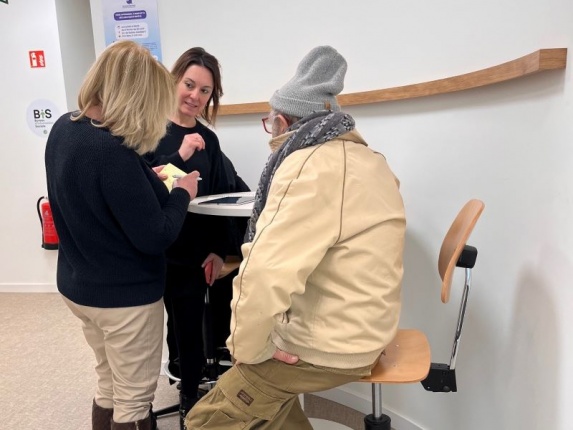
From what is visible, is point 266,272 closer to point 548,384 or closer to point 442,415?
point 548,384

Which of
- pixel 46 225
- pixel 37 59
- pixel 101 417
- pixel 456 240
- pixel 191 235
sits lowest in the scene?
pixel 101 417

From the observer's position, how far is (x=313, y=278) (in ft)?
3.49

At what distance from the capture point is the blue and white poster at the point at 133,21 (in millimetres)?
2184

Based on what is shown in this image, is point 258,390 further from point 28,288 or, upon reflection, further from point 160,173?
point 28,288

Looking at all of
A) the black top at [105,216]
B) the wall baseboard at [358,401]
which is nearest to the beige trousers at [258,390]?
the black top at [105,216]

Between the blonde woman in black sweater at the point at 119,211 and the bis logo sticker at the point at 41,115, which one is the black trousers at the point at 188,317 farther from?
the bis logo sticker at the point at 41,115

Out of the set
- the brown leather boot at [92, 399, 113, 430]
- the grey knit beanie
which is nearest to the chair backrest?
the grey knit beanie

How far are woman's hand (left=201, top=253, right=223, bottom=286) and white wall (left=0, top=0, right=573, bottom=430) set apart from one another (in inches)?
22.2

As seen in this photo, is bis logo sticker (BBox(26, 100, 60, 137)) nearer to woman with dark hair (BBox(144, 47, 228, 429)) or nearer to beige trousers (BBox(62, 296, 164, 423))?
woman with dark hair (BBox(144, 47, 228, 429))

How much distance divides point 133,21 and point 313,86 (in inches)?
53.4

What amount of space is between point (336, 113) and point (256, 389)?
25.9 inches

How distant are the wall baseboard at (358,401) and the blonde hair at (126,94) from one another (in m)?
1.37

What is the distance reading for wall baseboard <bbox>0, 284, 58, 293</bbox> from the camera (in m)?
3.74

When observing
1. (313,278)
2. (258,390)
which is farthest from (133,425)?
(313,278)
